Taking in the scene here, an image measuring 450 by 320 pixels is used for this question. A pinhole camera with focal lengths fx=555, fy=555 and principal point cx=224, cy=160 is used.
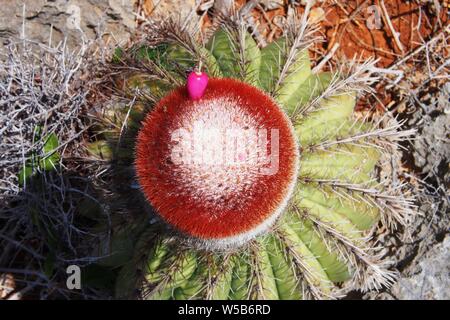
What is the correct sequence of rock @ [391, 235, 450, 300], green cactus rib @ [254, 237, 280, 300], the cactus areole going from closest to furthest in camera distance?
the cactus areole
green cactus rib @ [254, 237, 280, 300]
rock @ [391, 235, 450, 300]

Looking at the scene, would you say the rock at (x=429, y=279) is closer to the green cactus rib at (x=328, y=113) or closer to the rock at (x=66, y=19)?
the green cactus rib at (x=328, y=113)

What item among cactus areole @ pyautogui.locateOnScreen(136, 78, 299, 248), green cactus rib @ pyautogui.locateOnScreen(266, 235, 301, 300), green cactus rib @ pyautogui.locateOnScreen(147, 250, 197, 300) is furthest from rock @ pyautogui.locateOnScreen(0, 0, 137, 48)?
green cactus rib @ pyautogui.locateOnScreen(266, 235, 301, 300)

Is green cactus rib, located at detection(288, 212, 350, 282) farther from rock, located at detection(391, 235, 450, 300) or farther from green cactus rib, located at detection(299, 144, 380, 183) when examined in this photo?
rock, located at detection(391, 235, 450, 300)

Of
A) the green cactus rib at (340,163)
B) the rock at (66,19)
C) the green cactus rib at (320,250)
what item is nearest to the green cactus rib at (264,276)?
the green cactus rib at (320,250)

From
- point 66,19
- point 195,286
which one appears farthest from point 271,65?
point 66,19

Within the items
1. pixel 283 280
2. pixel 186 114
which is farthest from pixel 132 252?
pixel 186 114

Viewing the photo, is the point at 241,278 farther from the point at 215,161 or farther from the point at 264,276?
the point at 215,161

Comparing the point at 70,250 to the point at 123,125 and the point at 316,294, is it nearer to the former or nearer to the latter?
the point at 123,125
